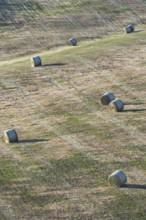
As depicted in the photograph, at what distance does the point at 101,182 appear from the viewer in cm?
2269

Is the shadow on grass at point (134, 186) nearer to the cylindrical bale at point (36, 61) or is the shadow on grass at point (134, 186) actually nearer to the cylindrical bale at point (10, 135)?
the cylindrical bale at point (10, 135)

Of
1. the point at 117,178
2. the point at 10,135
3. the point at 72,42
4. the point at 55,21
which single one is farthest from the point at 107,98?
the point at 55,21

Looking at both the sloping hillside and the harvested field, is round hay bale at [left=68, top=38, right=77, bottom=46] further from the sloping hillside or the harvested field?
the sloping hillside

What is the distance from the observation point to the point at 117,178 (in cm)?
2198

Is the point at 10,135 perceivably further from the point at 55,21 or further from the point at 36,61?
the point at 55,21

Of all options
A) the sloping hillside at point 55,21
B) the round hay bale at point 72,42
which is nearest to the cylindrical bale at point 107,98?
the sloping hillside at point 55,21

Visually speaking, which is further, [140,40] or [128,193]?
[140,40]

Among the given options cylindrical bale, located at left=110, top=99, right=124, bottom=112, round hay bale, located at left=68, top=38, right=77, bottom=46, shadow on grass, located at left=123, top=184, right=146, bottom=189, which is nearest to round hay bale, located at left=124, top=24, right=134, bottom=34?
round hay bale, located at left=68, top=38, right=77, bottom=46

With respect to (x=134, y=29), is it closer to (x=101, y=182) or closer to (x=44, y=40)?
(x=44, y=40)

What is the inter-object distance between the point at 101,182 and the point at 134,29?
32.2 meters

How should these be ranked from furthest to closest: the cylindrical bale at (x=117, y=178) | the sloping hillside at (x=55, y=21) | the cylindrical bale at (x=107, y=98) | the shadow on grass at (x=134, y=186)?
the sloping hillside at (x=55, y=21), the cylindrical bale at (x=107, y=98), the shadow on grass at (x=134, y=186), the cylindrical bale at (x=117, y=178)

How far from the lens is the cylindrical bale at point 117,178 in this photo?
865 inches

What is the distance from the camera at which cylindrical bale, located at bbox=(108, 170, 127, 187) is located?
22.0 metres

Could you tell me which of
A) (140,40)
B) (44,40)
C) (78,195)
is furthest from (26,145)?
(44,40)
